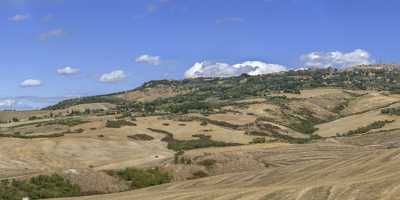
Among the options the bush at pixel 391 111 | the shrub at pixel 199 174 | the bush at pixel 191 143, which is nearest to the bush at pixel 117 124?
the bush at pixel 191 143

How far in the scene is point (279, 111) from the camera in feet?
639

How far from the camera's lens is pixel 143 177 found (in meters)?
66.9

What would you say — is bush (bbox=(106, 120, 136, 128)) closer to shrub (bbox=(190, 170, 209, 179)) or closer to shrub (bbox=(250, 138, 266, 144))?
shrub (bbox=(250, 138, 266, 144))

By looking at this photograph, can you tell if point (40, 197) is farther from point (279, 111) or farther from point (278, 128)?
point (279, 111)

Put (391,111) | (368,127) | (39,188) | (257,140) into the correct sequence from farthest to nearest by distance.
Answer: (391,111) → (368,127) → (257,140) → (39,188)

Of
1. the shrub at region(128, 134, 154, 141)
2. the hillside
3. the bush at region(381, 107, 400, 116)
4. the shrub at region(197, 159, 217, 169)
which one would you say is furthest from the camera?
the bush at region(381, 107, 400, 116)

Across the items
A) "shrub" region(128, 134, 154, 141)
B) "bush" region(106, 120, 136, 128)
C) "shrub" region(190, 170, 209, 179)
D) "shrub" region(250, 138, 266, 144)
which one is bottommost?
"shrub" region(190, 170, 209, 179)

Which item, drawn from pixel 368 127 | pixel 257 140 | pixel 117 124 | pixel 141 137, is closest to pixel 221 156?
pixel 257 140

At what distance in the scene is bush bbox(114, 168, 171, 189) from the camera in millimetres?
65625

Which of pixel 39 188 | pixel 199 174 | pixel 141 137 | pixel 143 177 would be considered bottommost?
pixel 199 174

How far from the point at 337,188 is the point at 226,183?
57.9 ft

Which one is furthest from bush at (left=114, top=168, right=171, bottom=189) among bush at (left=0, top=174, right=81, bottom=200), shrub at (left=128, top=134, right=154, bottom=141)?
shrub at (left=128, top=134, right=154, bottom=141)

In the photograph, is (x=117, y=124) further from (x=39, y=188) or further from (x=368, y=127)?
(x=39, y=188)

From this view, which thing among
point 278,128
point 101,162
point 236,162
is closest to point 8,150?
point 101,162
